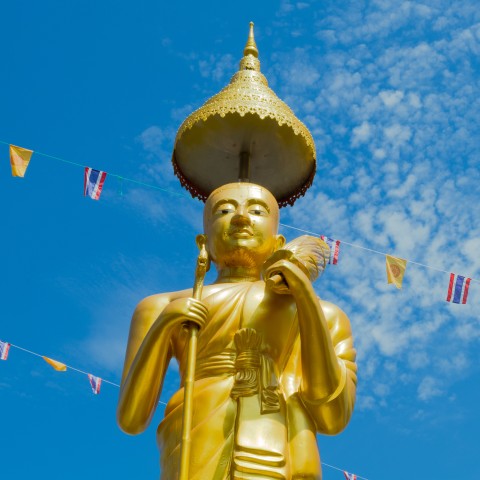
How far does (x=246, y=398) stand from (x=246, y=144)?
2638mm

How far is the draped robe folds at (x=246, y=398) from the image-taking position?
526 cm

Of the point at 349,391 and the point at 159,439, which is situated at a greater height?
the point at 349,391

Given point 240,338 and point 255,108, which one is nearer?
point 240,338

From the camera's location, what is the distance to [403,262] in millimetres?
9164

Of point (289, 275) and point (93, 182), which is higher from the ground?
point (93, 182)

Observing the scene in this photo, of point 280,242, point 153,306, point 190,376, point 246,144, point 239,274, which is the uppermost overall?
point 246,144

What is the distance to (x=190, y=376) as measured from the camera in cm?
524

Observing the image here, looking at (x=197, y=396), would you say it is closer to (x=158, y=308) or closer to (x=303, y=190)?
(x=158, y=308)

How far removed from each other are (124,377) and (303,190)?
2583 mm

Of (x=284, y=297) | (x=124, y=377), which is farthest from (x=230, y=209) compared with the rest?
(x=124, y=377)

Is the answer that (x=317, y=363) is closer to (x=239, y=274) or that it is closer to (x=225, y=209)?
(x=239, y=274)

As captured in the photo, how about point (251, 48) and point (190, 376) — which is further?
point (251, 48)

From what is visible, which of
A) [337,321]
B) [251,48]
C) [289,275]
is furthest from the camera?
[251,48]

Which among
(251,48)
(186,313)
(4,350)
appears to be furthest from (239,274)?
(4,350)
